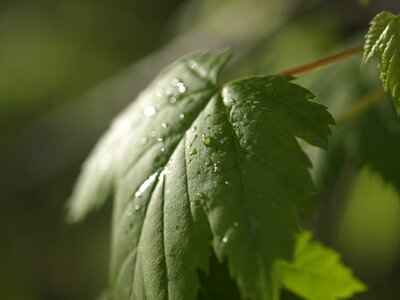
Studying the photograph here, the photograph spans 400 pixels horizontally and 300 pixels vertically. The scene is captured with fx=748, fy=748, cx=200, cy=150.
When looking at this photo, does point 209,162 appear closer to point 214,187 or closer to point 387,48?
point 214,187

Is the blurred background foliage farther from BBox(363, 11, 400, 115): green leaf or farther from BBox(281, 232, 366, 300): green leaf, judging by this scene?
BBox(363, 11, 400, 115): green leaf

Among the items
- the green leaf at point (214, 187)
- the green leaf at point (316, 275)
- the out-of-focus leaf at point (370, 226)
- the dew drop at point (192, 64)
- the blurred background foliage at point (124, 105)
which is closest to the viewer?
the green leaf at point (214, 187)

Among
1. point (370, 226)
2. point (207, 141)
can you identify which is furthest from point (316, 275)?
point (370, 226)

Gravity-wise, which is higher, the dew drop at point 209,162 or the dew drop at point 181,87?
the dew drop at point 181,87

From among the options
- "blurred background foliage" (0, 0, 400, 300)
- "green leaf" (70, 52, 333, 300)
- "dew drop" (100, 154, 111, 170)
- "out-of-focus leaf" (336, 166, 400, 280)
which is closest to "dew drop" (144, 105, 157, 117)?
"green leaf" (70, 52, 333, 300)

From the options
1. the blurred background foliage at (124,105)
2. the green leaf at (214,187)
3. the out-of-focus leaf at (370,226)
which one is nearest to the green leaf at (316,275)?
the blurred background foliage at (124,105)

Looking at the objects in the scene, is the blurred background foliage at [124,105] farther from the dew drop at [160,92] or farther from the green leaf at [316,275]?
the dew drop at [160,92]
